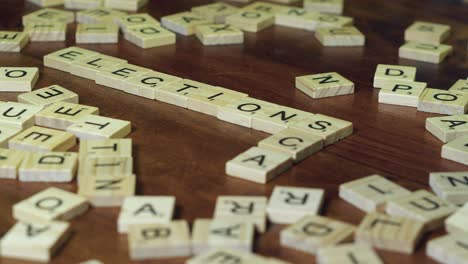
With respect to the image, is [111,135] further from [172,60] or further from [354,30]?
[354,30]

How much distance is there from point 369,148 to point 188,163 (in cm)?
31

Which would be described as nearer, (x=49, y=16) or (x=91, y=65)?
(x=91, y=65)

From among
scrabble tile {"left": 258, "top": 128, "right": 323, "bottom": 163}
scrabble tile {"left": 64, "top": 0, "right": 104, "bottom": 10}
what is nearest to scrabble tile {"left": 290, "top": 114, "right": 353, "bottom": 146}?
scrabble tile {"left": 258, "top": 128, "right": 323, "bottom": 163}

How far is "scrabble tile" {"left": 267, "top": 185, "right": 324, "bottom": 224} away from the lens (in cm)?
123

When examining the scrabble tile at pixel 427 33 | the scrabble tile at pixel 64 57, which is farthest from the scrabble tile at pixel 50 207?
the scrabble tile at pixel 427 33

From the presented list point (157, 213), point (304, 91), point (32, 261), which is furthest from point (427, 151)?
point (32, 261)

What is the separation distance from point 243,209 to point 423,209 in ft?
0.83

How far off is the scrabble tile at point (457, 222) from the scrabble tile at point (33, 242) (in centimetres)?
52

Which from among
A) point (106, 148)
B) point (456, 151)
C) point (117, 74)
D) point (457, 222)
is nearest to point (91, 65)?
point (117, 74)

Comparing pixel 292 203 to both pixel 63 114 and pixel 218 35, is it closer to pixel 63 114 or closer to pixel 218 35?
pixel 63 114

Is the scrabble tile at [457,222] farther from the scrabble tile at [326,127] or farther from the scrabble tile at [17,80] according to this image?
the scrabble tile at [17,80]

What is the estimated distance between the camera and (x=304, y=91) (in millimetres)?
1704

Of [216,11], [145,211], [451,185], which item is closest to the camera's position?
[145,211]

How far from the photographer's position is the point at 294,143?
1441 mm
